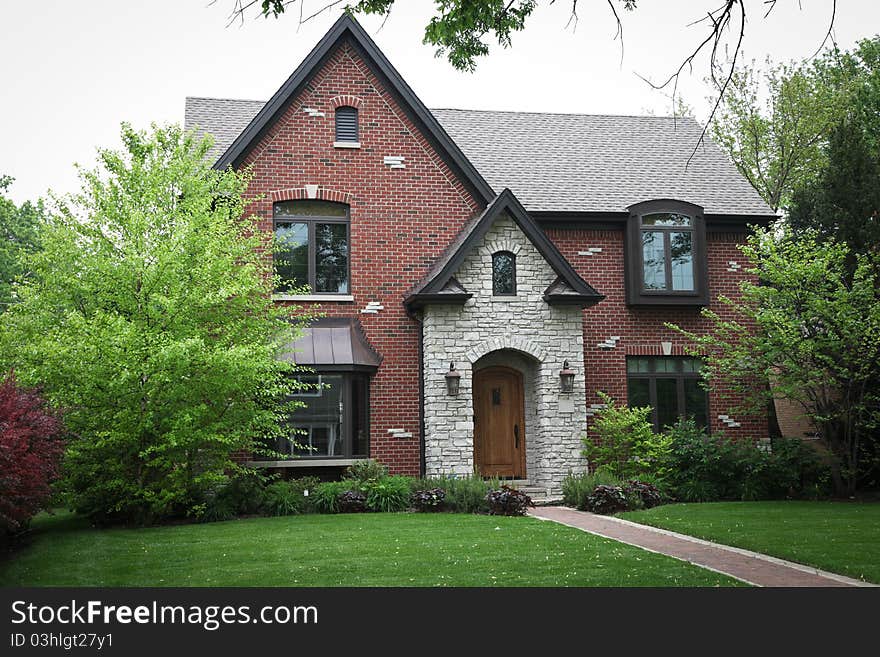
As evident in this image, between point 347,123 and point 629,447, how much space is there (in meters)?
8.83

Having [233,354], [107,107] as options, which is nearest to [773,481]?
[233,354]

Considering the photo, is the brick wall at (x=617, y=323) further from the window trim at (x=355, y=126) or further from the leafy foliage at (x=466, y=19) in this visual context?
the leafy foliage at (x=466, y=19)

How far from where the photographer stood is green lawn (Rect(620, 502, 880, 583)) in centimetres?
934

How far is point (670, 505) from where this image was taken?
14914 mm

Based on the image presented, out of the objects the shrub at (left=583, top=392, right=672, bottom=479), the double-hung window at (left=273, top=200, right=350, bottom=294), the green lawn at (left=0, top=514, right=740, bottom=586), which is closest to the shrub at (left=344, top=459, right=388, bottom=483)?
the green lawn at (left=0, top=514, right=740, bottom=586)

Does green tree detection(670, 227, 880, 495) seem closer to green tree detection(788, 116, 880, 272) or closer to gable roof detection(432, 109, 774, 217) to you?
green tree detection(788, 116, 880, 272)

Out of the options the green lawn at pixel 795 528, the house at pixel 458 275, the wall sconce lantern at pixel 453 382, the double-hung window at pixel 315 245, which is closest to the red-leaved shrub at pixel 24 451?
the house at pixel 458 275

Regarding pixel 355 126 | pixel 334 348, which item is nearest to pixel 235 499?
pixel 334 348

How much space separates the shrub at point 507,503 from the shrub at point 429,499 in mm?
929

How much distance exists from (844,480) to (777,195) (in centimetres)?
1689

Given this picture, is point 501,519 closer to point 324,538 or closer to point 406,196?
point 324,538

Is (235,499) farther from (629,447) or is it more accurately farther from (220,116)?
(220,116)

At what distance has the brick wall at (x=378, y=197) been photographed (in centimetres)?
1719

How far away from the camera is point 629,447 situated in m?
16.9
